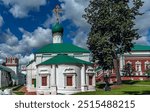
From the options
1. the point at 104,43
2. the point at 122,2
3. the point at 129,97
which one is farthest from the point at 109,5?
the point at 129,97

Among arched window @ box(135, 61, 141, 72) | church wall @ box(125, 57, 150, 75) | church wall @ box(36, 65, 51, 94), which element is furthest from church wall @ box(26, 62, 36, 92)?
arched window @ box(135, 61, 141, 72)

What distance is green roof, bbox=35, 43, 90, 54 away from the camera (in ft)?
132

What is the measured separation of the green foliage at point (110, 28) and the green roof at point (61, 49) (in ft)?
5.88

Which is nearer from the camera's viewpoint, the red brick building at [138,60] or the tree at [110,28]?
the tree at [110,28]

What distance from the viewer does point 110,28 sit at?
4016 cm

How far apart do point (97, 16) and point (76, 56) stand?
6383 mm

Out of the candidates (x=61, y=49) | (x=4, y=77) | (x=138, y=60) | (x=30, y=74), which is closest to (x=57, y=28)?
(x=61, y=49)

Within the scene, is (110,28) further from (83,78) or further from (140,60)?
(140,60)

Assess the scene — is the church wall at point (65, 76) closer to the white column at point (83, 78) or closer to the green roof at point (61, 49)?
the white column at point (83, 78)

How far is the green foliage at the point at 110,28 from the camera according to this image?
39.2 metres

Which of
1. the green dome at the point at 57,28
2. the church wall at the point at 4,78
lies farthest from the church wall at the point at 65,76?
the church wall at the point at 4,78

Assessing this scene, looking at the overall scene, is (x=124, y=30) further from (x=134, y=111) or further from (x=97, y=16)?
(x=134, y=111)

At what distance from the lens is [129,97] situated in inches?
281

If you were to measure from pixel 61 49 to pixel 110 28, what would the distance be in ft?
24.1
